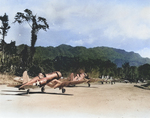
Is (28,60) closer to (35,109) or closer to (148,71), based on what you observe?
(35,109)

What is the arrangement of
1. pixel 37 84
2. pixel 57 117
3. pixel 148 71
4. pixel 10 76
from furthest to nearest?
pixel 148 71 < pixel 10 76 < pixel 37 84 < pixel 57 117

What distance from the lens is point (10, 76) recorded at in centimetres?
2914

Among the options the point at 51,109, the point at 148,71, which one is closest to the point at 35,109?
the point at 51,109

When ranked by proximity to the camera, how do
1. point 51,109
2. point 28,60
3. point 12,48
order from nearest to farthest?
point 51,109, point 28,60, point 12,48

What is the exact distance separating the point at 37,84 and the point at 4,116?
6.04 metres

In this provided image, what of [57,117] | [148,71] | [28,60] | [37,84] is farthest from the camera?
[148,71]

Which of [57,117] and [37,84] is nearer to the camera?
[57,117]

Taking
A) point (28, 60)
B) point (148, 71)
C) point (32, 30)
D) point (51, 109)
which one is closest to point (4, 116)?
point (51, 109)

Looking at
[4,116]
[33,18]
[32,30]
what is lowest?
[4,116]

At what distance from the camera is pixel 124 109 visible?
414 inches

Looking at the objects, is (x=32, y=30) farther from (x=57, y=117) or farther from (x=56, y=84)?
(x=57, y=117)

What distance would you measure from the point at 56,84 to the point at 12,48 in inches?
1201

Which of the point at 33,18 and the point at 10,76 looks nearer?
the point at 33,18

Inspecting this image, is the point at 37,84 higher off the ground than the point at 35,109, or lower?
higher
